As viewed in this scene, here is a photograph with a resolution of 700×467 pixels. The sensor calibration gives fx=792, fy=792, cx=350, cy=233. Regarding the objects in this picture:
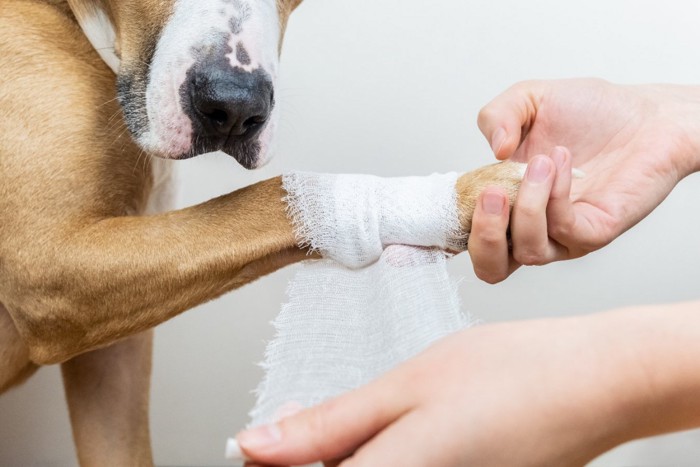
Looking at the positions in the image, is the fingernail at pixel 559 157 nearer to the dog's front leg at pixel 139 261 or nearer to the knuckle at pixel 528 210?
the knuckle at pixel 528 210

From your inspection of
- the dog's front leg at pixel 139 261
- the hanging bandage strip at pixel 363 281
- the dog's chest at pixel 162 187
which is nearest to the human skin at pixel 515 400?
the hanging bandage strip at pixel 363 281

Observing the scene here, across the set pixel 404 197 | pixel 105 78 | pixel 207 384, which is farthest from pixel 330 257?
pixel 207 384

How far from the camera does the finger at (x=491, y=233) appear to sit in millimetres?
1077

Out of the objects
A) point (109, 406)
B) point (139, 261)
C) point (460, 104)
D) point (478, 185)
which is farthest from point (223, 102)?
point (460, 104)

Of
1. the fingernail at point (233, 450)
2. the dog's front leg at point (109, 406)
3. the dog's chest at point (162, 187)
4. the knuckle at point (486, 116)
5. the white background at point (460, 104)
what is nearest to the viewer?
the fingernail at point (233, 450)

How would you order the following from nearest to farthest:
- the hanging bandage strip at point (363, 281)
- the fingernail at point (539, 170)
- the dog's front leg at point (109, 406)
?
the hanging bandage strip at point (363, 281) < the fingernail at point (539, 170) < the dog's front leg at point (109, 406)

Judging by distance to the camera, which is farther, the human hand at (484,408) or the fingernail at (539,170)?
the fingernail at (539,170)

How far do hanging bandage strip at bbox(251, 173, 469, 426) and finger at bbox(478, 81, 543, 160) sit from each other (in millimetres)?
151

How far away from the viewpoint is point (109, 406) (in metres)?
1.68

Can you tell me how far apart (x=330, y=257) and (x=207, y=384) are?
1.26 metres

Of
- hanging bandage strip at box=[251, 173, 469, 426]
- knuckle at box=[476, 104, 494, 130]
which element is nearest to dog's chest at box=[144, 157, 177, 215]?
hanging bandage strip at box=[251, 173, 469, 426]

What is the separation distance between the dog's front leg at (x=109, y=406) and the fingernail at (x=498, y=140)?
89 centimetres

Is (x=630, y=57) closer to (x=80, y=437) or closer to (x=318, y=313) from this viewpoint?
(x=318, y=313)

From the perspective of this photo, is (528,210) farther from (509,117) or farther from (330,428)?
(330,428)
